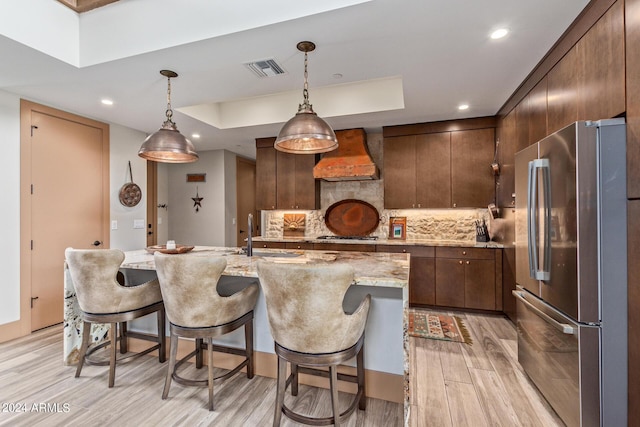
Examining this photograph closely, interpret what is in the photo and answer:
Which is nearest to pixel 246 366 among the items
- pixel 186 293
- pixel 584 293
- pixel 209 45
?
pixel 186 293

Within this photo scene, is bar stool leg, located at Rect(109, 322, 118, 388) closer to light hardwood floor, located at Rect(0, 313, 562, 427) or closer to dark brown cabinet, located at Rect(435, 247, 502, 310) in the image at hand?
light hardwood floor, located at Rect(0, 313, 562, 427)

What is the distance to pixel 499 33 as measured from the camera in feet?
7.13

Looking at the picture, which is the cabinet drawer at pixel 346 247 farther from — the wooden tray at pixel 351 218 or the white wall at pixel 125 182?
the white wall at pixel 125 182

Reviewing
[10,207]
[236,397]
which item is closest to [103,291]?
[236,397]

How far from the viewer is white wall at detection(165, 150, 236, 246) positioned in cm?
600

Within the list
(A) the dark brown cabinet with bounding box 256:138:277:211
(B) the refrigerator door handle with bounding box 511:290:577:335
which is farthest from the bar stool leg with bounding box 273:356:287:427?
(A) the dark brown cabinet with bounding box 256:138:277:211

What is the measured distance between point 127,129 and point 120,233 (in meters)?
1.54

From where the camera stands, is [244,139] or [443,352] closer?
[443,352]

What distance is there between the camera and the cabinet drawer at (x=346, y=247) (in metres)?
4.21

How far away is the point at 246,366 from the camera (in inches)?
94.7

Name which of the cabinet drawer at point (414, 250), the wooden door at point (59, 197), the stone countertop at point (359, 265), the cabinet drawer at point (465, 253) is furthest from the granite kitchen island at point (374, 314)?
the cabinet drawer at point (465, 253)

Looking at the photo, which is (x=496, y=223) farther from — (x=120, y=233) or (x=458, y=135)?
(x=120, y=233)

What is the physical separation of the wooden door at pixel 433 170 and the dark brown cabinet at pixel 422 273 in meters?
0.68

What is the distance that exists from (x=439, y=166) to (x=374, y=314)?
2810 millimetres
